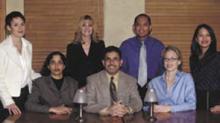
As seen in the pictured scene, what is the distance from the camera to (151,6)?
18.4ft

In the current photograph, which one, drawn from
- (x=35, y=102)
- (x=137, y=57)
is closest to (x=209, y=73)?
(x=137, y=57)

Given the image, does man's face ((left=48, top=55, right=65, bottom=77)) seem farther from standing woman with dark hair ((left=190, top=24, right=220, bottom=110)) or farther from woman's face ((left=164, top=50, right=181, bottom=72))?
standing woman with dark hair ((left=190, top=24, right=220, bottom=110))

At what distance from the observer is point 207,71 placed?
425 centimetres

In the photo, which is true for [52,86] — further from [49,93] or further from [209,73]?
[209,73]

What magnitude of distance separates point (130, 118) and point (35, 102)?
0.84 metres

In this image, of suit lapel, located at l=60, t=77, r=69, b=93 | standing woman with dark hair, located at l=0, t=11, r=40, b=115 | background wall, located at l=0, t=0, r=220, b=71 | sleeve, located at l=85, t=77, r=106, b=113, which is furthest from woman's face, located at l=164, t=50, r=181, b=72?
background wall, located at l=0, t=0, r=220, b=71

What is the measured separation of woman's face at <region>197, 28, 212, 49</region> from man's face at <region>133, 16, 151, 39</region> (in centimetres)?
59

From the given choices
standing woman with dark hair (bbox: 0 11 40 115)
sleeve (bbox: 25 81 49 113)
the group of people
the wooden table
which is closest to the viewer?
the wooden table

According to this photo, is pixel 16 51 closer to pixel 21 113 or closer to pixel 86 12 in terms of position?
pixel 21 113

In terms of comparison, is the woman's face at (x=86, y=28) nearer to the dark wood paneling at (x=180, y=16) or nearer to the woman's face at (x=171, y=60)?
the woman's face at (x=171, y=60)

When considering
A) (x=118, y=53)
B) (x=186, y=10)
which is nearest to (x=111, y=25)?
(x=186, y=10)

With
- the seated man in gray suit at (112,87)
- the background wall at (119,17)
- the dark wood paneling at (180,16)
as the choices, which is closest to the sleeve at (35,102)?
the seated man in gray suit at (112,87)

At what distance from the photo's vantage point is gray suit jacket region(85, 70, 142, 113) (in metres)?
4.04

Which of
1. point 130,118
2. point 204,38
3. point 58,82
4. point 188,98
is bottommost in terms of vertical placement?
point 130,118
